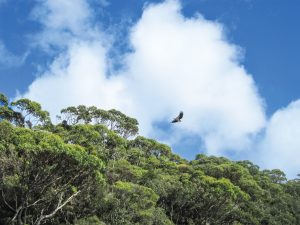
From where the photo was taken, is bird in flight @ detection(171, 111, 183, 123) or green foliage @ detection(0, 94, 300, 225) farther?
green foliage @ detection(0, 94, 300, 225)

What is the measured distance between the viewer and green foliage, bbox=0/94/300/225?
101 feet

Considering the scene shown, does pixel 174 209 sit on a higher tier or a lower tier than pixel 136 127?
lower

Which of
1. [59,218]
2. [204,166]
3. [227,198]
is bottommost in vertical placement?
[59,218]

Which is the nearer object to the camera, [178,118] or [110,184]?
[178,118]

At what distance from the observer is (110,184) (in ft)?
124

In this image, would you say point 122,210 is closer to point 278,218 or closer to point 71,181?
point 71,181

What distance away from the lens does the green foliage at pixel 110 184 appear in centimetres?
3072

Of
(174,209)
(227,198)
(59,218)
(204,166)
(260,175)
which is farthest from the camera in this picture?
(260,175)

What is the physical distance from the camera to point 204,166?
1863 inches

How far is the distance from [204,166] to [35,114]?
20.1 m

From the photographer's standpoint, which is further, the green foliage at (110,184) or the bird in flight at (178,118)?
the green foliage at (110,184)

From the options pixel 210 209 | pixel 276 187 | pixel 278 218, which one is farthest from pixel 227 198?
pixel 276 187

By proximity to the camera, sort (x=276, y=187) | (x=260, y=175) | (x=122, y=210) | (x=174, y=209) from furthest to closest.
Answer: (x=260, y=175)
(x=276, y=187)
(x=174, y=209)
(x=122, y=210)

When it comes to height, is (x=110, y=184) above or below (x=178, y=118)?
above
